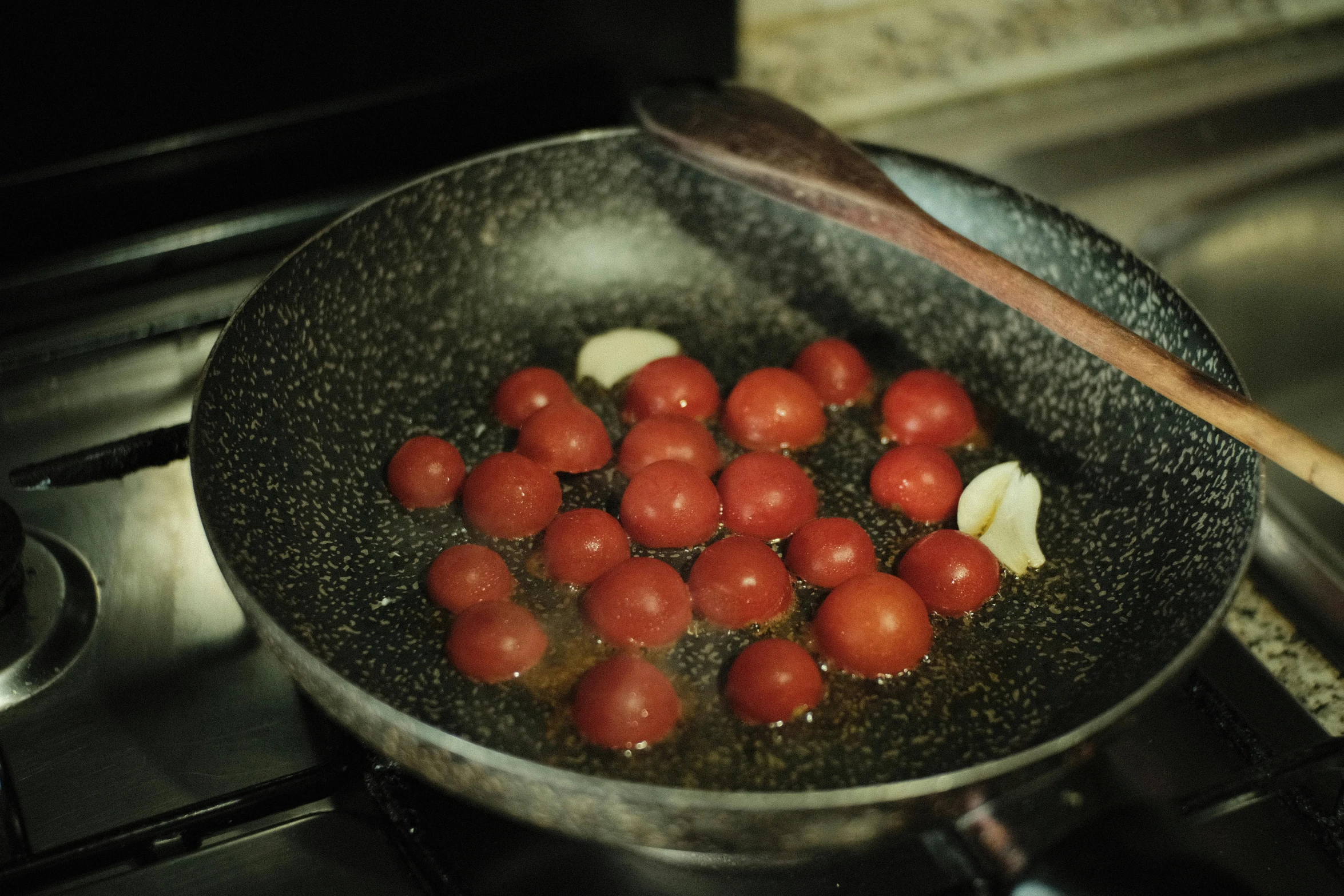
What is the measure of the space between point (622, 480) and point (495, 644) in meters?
0.21

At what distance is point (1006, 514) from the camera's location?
0.81 m

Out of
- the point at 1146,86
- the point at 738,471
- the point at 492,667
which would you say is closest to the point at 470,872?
the point at 492,667

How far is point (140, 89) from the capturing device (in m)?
0.95

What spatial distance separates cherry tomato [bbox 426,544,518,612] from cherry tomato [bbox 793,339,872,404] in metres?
0.33

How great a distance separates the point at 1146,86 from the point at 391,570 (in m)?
1.14

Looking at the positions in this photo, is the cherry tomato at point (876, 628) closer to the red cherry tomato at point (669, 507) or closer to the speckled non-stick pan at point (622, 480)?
Result: the speckled non-stick pan at point (622, 480)

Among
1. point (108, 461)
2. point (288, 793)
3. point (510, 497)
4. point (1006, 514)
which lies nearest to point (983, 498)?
point (1006, 514)

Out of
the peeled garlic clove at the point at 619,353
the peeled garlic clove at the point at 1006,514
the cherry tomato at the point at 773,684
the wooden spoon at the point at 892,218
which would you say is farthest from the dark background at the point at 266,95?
the cherry tomato at the point at 773,684

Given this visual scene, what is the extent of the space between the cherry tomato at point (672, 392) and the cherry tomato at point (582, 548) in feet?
0.49

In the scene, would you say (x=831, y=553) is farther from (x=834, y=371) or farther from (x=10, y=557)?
(x=10, y=557)

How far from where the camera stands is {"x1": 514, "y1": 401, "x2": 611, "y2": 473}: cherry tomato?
0.82 m

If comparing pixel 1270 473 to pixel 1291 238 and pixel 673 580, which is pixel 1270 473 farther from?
pixel 673 580

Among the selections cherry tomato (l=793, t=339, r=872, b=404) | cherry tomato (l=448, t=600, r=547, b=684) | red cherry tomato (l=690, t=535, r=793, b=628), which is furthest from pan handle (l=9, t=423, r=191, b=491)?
cherry tomato (l=793, t=339, r=872, b=404)

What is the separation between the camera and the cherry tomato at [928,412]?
87 centimetres
